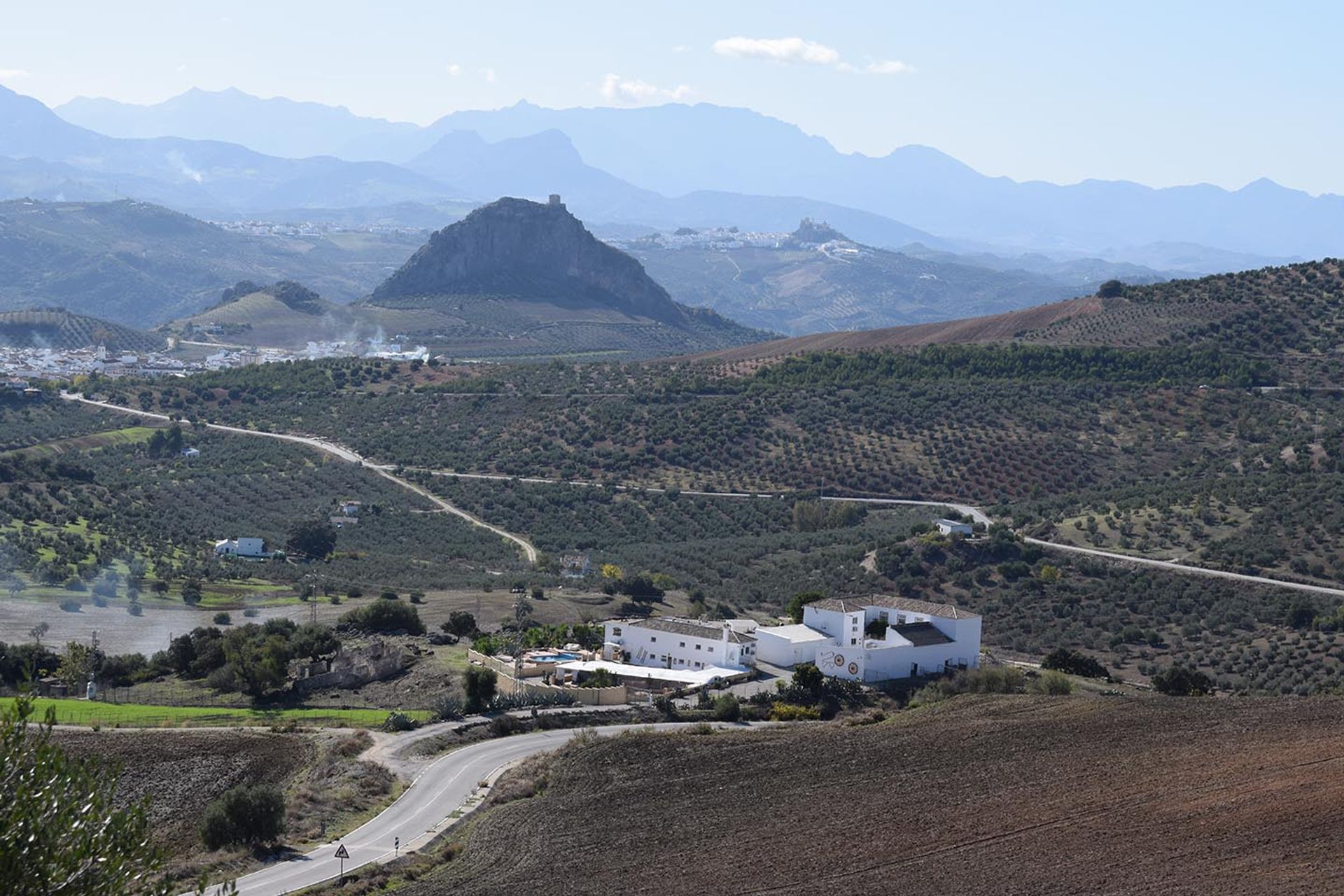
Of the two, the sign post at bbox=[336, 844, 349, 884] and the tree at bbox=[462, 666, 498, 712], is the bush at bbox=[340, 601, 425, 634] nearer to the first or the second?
the tree at bbox=[462, 666, 498, 712]

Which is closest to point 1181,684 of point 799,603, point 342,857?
point 799,603

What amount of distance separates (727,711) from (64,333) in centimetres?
13033

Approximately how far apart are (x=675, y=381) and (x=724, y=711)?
208 ft

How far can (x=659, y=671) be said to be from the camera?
45.7 metres

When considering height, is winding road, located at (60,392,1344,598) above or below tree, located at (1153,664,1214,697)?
below

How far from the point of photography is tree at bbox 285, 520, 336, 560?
224 ft

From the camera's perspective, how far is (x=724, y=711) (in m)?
40.3

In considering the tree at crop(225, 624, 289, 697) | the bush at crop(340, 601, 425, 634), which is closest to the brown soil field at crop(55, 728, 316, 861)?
the tree at crop(225, 624, 289, 697)

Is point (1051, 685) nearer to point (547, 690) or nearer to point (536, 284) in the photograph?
point (547, 690)

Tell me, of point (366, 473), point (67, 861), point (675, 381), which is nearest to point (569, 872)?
point (67, 861)

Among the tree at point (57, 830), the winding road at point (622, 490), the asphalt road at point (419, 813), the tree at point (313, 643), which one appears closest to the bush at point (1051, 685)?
the asphalt road at point (419, 813)

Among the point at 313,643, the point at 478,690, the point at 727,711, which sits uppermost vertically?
the point at 478,690

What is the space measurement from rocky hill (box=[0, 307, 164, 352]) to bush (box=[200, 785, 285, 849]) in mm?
128583

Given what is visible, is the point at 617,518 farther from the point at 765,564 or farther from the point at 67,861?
the point at 67,861
